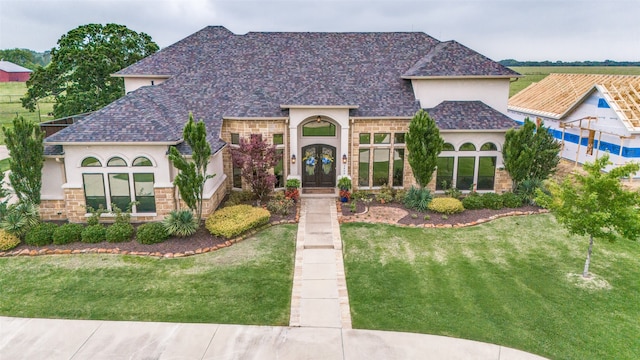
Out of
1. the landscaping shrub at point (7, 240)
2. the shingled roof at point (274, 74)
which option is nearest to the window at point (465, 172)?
the shingled roof at point (274, 74)

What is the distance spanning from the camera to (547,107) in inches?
1264

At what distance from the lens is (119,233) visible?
17062 millimetres

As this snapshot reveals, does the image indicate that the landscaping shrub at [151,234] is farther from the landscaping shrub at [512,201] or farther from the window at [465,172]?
the landscaping shrub at [512,201]

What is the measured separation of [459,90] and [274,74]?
9713mm

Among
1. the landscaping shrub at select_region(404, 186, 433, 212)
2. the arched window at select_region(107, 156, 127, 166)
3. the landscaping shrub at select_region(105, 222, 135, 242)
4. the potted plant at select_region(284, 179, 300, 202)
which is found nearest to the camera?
the landscaping shrub at select_region(105, 222, 135, 242)

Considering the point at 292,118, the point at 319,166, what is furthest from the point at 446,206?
the point at 292,118

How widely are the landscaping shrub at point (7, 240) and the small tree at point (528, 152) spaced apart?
67.8ft

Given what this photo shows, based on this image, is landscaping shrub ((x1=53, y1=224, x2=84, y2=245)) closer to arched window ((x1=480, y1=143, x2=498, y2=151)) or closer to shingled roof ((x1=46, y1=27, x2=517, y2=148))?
shingled roof ((x1=46, y1=27, x2=517, y2=148))

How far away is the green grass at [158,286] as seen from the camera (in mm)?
12406

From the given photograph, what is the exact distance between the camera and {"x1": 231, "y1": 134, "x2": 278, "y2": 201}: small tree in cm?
2030

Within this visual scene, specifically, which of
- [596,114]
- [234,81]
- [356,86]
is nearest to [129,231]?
[234,81]

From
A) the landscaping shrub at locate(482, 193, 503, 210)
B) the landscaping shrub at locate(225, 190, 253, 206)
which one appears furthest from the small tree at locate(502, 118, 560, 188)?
the landscaping shrub at locate(225, 190, 253, 206)

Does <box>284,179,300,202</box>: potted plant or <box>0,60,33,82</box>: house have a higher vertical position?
<box>0,60,33,82</box>: house

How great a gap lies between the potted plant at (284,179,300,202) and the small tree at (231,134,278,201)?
3.87 feet
